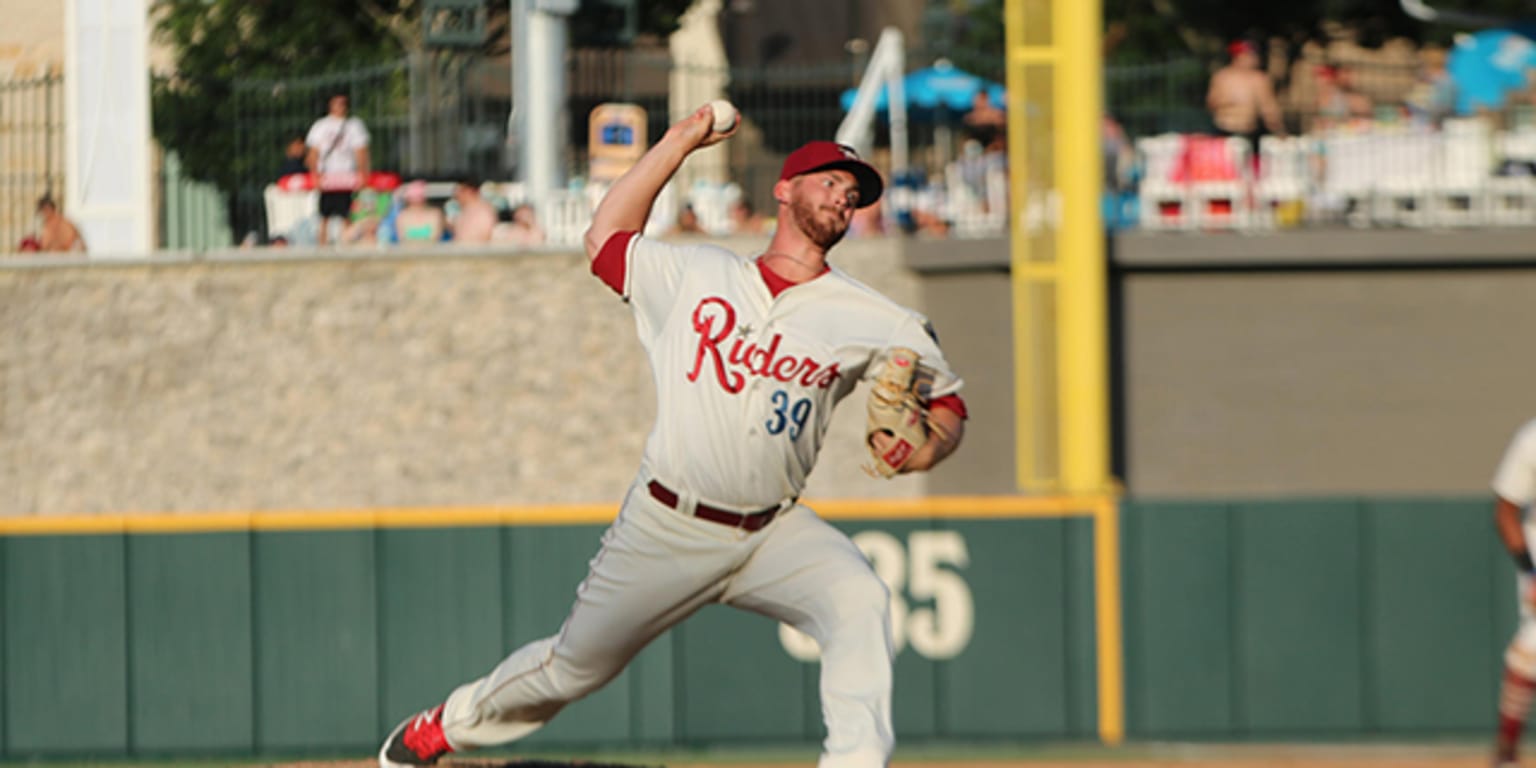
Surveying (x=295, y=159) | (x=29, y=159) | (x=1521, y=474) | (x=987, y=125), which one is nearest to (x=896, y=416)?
(x=1521, y=474)

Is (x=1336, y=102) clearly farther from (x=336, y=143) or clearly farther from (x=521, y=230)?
(x=336, y=143)

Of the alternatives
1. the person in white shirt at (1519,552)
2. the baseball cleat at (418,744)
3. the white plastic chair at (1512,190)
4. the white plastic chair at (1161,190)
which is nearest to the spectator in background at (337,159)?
the white plastic chair at (1161,190)

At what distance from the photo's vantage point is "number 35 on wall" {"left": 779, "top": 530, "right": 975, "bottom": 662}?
39.3ft

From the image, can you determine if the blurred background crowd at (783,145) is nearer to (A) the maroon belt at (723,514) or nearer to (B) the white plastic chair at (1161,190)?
(B) the white plastic chair at (1161,190)

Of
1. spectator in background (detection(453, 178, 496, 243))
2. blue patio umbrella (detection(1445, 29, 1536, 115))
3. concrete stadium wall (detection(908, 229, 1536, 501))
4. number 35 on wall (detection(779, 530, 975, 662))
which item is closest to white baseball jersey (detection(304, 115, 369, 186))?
spectator in background (detection(453, 178, 496, 243))

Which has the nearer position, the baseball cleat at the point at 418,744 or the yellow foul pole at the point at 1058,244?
the baseball cleat at the point at 418,744

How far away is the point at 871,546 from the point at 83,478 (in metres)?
6.62

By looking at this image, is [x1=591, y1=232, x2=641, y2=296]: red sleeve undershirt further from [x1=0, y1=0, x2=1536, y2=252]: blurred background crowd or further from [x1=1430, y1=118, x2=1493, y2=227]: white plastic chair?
[x1=1430, y1=118, x2=1493, y2=227]: white plastic chair

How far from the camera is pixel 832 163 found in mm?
6113

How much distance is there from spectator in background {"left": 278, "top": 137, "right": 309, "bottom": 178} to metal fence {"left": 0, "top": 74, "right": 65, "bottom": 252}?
1765 mm

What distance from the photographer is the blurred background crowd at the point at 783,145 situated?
15.5 meters

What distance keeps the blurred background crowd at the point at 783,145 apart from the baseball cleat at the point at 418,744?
Result: 27.8 ft

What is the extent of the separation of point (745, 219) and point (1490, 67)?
566cm

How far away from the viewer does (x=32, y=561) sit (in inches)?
467
